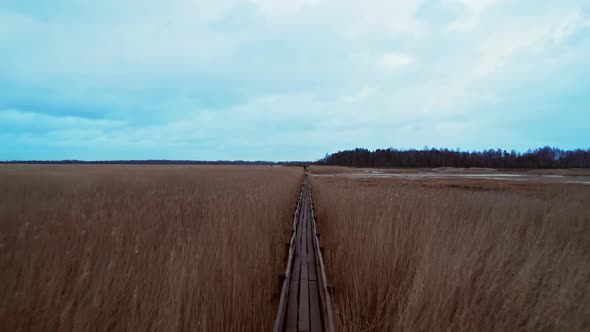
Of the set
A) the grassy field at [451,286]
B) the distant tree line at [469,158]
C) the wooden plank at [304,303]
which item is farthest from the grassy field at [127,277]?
the distant tree line at [469,158]

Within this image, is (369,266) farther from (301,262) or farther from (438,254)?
(301,262)

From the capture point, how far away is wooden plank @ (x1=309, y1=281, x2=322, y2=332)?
2.45 metres

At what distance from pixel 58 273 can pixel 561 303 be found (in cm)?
430

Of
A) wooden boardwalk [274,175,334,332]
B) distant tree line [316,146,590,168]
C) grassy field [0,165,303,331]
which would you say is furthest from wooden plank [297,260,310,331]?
distant tree line [316,146,590,168]

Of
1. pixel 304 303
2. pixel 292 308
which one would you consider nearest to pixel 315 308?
pixel 304 303

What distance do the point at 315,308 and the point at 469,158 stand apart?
134 metres

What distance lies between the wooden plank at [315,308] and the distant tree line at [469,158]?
126 metres

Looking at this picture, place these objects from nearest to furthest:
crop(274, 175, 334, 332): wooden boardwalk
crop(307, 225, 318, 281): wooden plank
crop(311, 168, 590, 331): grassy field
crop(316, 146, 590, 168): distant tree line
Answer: crop(311, 168, 590, 331): grassy field < crop(274, 175, 334, 332): wooden boardwalk < crop(307, 225, 318, 281): wooden plank < crop(316, 146, 590, 168): distant tree line

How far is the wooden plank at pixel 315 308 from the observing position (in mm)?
2445

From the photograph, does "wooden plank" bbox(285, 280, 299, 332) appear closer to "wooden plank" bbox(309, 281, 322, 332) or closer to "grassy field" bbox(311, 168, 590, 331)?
"wooden plank" bbox(309, 281, 322, 332)

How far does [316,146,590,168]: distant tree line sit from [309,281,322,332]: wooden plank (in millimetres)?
126353

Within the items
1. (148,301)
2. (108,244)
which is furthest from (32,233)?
(148,301)

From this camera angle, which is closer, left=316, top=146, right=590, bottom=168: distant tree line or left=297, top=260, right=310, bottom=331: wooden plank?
left=297, top=260, right=310, bottom=331: wooden plank

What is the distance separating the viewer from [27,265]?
75.5 inches
